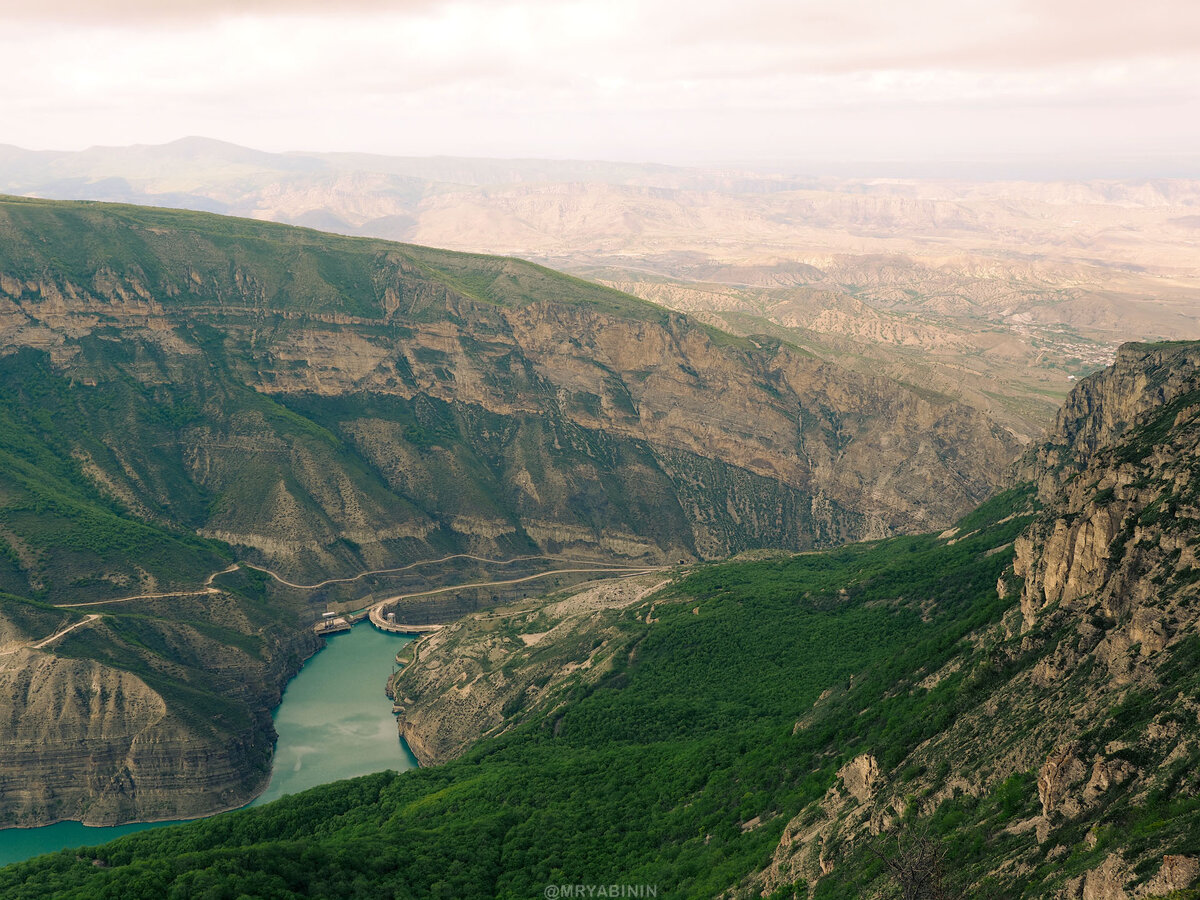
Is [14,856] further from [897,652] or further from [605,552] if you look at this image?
[605,552]

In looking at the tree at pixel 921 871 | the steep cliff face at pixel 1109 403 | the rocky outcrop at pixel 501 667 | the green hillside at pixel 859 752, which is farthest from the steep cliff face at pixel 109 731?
the steep cliff face at pixel 1109 403

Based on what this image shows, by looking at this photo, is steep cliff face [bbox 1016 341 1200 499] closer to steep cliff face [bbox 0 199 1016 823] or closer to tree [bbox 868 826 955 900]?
steep cliff face [bbox 0 199 1016 823]

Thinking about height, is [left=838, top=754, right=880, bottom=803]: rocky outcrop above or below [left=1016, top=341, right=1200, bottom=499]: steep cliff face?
below

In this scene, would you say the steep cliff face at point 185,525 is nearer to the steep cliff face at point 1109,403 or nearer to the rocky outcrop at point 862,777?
the steep cliff face at point 1109,403

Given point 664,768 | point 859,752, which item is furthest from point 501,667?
point 859,752

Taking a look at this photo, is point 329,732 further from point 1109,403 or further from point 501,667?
point 1109,403

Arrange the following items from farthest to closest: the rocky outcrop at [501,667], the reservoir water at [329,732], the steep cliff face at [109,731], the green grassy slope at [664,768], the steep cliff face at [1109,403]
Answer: the rocky outcrop at [501,667]
the steep cliff face at [109,731]
the reservoir water at [329,732]
the steep cliff face at [1109,403]
the green grassy slope at [664,768]

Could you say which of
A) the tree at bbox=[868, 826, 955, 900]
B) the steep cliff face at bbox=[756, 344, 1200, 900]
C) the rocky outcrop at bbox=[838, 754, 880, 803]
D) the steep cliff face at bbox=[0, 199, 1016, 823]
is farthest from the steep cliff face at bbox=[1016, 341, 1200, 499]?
the tree at bbox=[868, 826, 955, 900]
